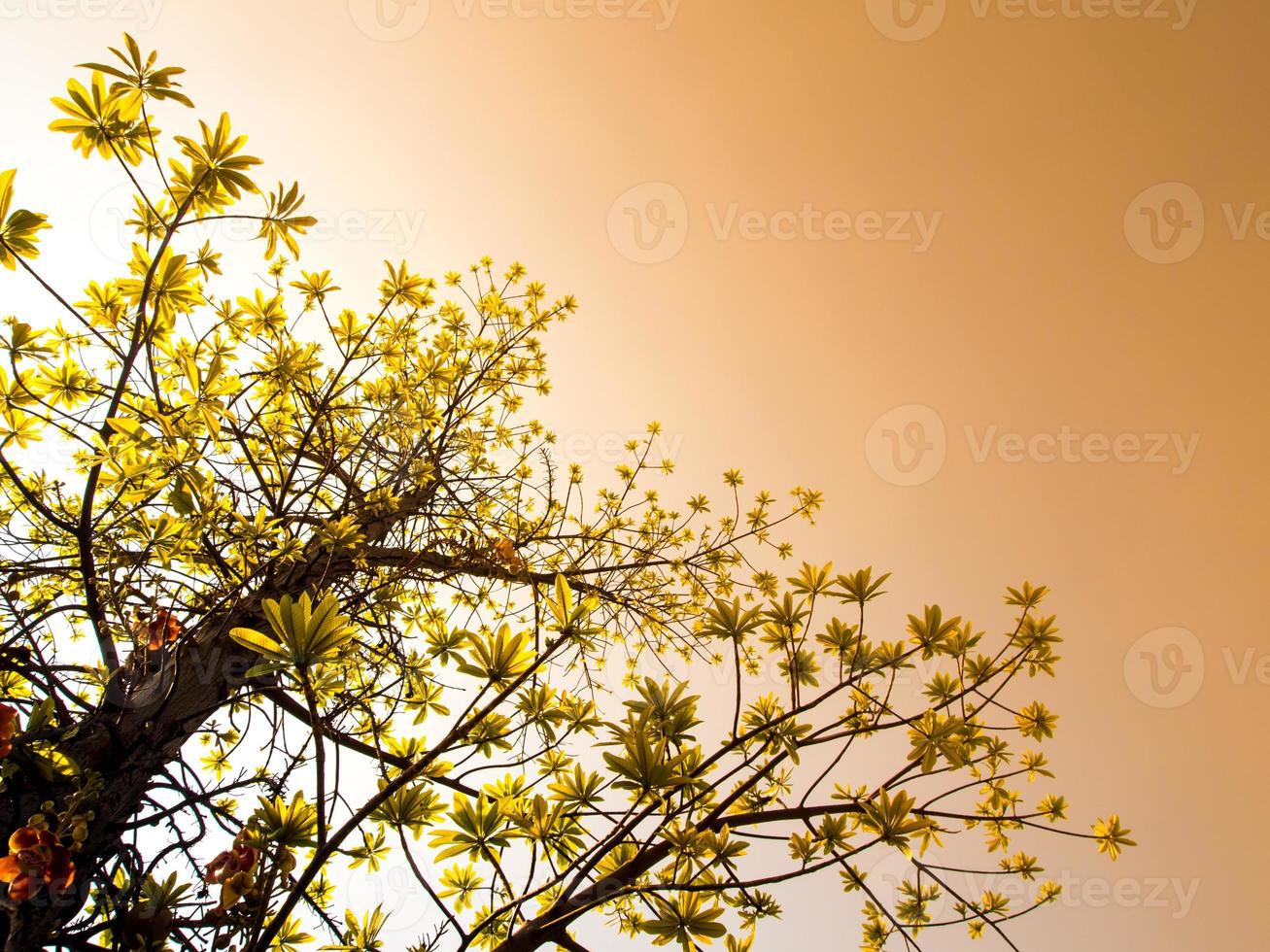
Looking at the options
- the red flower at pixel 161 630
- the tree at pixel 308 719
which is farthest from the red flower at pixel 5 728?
the red flower at pixel 161 630

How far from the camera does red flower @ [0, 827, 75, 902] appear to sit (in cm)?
65

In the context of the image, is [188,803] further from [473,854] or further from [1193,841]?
[1193,841]

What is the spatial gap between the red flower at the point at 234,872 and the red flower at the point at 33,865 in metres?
0.14

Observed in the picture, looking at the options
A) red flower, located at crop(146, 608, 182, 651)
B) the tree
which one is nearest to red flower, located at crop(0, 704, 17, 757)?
the tree

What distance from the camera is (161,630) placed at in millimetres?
947

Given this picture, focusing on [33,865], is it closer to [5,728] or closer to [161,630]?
[5,728]

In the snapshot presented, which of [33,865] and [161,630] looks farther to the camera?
[161,630]

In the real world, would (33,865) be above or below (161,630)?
below

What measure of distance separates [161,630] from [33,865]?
13.1 inches

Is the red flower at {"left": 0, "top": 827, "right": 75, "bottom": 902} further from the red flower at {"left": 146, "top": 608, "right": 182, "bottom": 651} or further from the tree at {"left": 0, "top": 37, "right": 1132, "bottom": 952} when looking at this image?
the red flower at {"left": 146, "top": 608, "right": 182, "bottom": 651}

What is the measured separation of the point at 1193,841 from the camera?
14.3 ft

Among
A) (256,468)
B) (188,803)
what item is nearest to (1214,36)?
(256,468)

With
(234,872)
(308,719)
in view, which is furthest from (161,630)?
(234,872)

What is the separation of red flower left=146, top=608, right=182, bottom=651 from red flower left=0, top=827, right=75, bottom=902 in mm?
264
